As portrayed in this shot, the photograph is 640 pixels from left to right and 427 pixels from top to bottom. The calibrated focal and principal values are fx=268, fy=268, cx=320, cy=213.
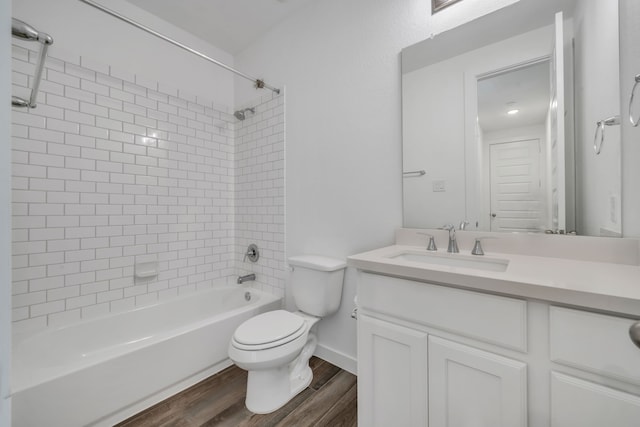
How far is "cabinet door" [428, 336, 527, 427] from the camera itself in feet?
2.61

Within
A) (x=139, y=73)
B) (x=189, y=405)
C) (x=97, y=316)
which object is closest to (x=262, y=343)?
(x=189, y=405)

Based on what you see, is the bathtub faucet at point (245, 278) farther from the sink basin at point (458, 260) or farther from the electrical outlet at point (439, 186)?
the electrical outlet at point (439, 186)

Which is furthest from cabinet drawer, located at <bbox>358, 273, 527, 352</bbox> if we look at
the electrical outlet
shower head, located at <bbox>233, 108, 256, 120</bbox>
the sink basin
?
shower head, located at <bbox>233, 108, 256, 120</bbox>

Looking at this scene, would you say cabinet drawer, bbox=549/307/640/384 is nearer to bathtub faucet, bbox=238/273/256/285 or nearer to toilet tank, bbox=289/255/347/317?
toilet tank, bbox=289/255/347/317

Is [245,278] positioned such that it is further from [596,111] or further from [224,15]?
[596,111]

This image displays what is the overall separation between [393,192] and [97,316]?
84.6 inches

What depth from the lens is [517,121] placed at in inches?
49.5

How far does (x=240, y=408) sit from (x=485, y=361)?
130 cm

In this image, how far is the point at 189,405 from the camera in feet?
4.97

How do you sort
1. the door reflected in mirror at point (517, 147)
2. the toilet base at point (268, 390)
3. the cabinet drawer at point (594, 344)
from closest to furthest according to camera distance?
the cabinet drawer at point (594, 344), the door reflected in mirror at point (517, 147), the toilet base at point (268, 390)

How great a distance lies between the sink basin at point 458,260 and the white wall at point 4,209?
1215 mm

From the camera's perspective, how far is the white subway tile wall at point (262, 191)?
222cm

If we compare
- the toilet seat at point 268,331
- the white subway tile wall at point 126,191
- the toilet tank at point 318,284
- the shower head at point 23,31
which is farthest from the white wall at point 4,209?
the white subway tile wall at point 126,191

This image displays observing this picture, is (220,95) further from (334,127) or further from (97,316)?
(97,316)
